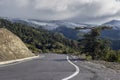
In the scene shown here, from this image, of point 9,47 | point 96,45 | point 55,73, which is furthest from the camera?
point 96,45

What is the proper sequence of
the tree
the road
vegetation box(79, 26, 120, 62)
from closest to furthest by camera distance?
the road
vegetation box(79, 26, 120, 62)
the tree

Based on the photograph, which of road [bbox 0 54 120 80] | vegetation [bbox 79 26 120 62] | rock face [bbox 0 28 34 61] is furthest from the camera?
vegetation [bbox 79 26 120 62]

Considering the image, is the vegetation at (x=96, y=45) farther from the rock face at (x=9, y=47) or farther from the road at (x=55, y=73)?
the road at (x=55, y=73)

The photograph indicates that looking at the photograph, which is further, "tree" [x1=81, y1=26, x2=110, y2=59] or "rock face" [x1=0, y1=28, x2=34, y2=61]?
"tree" [x1=81, y1=26, x2=110, y2=59]

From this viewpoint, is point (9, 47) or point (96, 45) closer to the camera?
point (9, 47)

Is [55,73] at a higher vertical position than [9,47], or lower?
higher

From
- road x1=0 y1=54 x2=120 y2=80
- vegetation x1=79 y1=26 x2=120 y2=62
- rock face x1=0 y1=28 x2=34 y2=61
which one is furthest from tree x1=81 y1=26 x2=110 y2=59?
road x1=0 y1=54 x2=120 y2=80

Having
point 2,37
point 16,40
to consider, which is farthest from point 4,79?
point 16,40

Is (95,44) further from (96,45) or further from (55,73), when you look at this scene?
(55,73)

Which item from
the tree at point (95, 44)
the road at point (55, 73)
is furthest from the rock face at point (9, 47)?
the road at point (55, 73)

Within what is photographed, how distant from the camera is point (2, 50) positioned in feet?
168

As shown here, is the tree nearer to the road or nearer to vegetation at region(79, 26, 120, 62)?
vegetation at region(79, 26, 120, 62)

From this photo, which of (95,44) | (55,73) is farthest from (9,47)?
(55,73)

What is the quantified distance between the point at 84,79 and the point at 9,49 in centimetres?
3815
